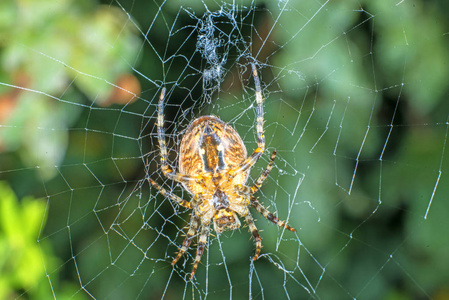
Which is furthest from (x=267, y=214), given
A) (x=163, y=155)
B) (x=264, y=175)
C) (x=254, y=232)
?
(x=163, y=155)

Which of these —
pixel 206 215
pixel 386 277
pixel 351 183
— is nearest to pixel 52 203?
pixel 206 215

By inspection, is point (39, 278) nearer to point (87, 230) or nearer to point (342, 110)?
point (87, 230)

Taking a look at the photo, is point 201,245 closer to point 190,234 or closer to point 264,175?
point 190,234

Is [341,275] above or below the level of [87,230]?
above

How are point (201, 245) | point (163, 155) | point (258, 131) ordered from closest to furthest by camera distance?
point (258, 131) → point (163, 155) → point (201, 245)

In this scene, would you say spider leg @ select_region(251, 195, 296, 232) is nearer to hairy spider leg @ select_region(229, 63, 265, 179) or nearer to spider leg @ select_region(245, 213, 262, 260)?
spider leg @ select_region(245, 213, 262, 260)

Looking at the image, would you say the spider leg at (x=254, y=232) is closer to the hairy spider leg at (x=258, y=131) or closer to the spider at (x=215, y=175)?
the spider at (x=215, y=175)
